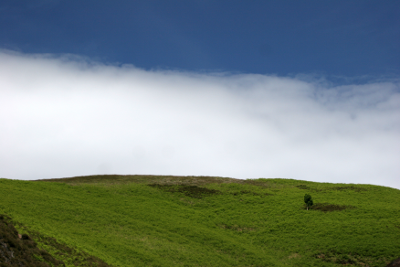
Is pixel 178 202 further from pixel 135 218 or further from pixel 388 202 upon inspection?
pixel 388 202

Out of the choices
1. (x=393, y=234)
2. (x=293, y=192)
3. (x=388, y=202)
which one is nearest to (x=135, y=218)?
(x=293, y=192)

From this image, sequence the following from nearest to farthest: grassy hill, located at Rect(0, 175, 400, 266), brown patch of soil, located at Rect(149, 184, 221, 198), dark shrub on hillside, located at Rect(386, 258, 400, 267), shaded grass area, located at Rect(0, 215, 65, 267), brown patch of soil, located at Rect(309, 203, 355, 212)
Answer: shaded grass area, located at Rect(0, 215, 65, 267) < dark shrub on hillside, located at Rect(386, 258, 400, 267) < grassy hill, located at Rect(0, 175, 400, 266) < brown patch of soil, located at Rect(309, 203, 355, 212) < brown patch of soil, located at Rect(149, 184, 221, 198)

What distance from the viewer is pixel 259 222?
158 ft

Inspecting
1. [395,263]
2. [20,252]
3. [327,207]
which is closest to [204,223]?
[327,207]

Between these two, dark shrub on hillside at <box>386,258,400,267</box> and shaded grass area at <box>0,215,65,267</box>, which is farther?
dark shrub on hillside at <box>386,258,400,267</box>

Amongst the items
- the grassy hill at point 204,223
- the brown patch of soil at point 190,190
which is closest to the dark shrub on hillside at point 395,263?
the grassy hill at point 204,223

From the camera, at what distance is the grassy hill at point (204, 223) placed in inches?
1382

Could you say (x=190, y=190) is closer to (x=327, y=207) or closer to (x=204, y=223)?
(x=204, y=223)

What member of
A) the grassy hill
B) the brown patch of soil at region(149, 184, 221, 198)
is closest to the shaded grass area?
the grassy hill

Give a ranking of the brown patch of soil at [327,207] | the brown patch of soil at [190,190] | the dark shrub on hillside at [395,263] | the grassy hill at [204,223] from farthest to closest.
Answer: the brown patch of soil at [190,190] → the brown patch of soil at [327,207] → the grassy hill at [204,223] → the dark shrub on hillside at [395,263]

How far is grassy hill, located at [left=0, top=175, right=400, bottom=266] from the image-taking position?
3509 cm

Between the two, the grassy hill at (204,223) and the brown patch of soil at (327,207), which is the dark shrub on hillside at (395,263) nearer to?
the grassy hill at (204,223)

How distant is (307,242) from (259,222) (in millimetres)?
8750

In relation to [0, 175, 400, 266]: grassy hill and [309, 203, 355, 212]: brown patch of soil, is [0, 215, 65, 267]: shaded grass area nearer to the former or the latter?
[0, 175, 400, 266]: grassy hill
